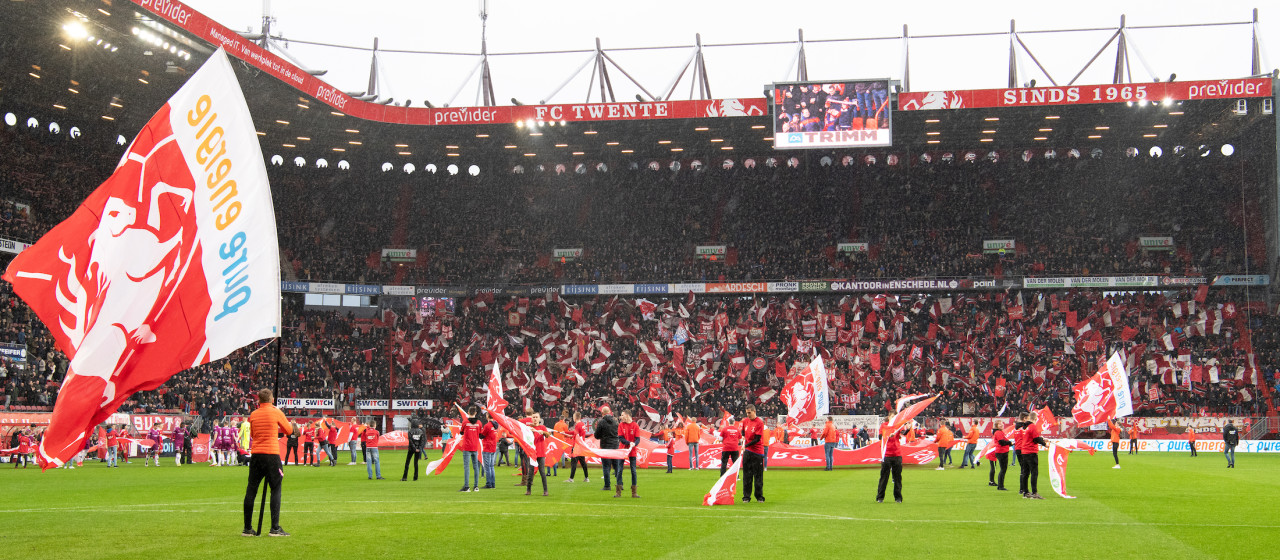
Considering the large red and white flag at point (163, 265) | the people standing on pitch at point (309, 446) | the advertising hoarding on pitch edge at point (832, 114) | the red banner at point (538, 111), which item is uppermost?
the red banner at point (538, 111)

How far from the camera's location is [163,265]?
361 inches

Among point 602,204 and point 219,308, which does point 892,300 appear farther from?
point 219,308

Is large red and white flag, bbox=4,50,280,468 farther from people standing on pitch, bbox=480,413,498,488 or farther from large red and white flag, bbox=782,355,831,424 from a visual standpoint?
large red and white flag, bbox=782,355,831,424

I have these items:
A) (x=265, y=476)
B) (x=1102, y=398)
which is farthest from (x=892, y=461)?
(x=1102, y=398)

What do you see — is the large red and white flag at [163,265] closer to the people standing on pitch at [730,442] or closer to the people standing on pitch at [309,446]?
the people standing on pitch at [730,442]

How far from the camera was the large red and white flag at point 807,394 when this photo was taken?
3309cm

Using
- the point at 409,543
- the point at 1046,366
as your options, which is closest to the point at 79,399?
the point at 409,543

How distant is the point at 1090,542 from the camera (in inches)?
479

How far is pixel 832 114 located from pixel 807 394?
47.9 ft

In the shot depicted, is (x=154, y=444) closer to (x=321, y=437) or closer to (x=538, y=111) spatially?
(x=321, y=437)

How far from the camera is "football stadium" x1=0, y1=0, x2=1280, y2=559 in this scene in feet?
71.2

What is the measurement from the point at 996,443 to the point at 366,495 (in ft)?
41.1

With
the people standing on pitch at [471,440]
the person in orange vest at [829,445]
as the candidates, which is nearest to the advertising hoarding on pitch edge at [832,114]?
the person in orange vest at [829,445]

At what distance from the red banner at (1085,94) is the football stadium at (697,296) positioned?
4.6 inches
